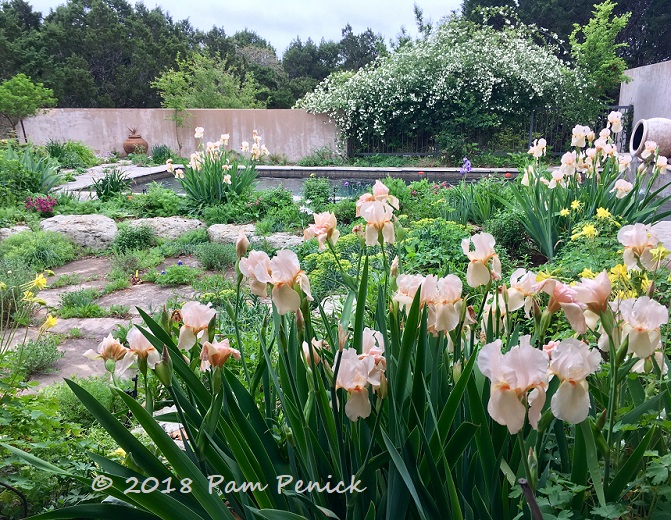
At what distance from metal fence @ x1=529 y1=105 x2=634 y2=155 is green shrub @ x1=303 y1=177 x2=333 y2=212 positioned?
8251mm

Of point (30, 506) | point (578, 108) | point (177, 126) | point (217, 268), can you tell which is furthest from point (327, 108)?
point (30, 506)

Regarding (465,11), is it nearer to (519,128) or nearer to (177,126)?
(519,128)

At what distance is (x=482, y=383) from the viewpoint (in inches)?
42.8

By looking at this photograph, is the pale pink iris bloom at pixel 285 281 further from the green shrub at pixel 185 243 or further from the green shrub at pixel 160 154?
the green shrub at pixel 160 154

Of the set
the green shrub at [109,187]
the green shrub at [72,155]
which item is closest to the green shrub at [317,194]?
the green shrub at [109,187]

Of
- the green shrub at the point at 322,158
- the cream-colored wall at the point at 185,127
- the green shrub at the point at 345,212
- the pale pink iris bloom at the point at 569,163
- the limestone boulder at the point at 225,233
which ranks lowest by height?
the limestone boulder at the point at 225,233

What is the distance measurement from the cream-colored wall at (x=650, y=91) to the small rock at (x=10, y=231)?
38.2ft

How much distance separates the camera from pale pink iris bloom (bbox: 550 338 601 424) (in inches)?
27.3

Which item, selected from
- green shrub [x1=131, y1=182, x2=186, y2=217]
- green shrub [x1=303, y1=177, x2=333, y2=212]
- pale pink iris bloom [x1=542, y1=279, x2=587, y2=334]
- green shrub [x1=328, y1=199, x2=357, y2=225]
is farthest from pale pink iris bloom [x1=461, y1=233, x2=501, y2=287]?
green shrub [x1=131, y1=182, x2=186, y2=217]

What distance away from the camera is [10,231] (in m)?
5.43

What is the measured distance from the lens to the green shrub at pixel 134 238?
5.23m

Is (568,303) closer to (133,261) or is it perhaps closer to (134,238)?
(133,261)

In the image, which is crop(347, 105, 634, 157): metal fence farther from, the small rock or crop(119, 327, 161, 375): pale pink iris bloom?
crop(119, 327, 161, 375): pale pink iris bloom

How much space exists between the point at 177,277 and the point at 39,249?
5.20ft
